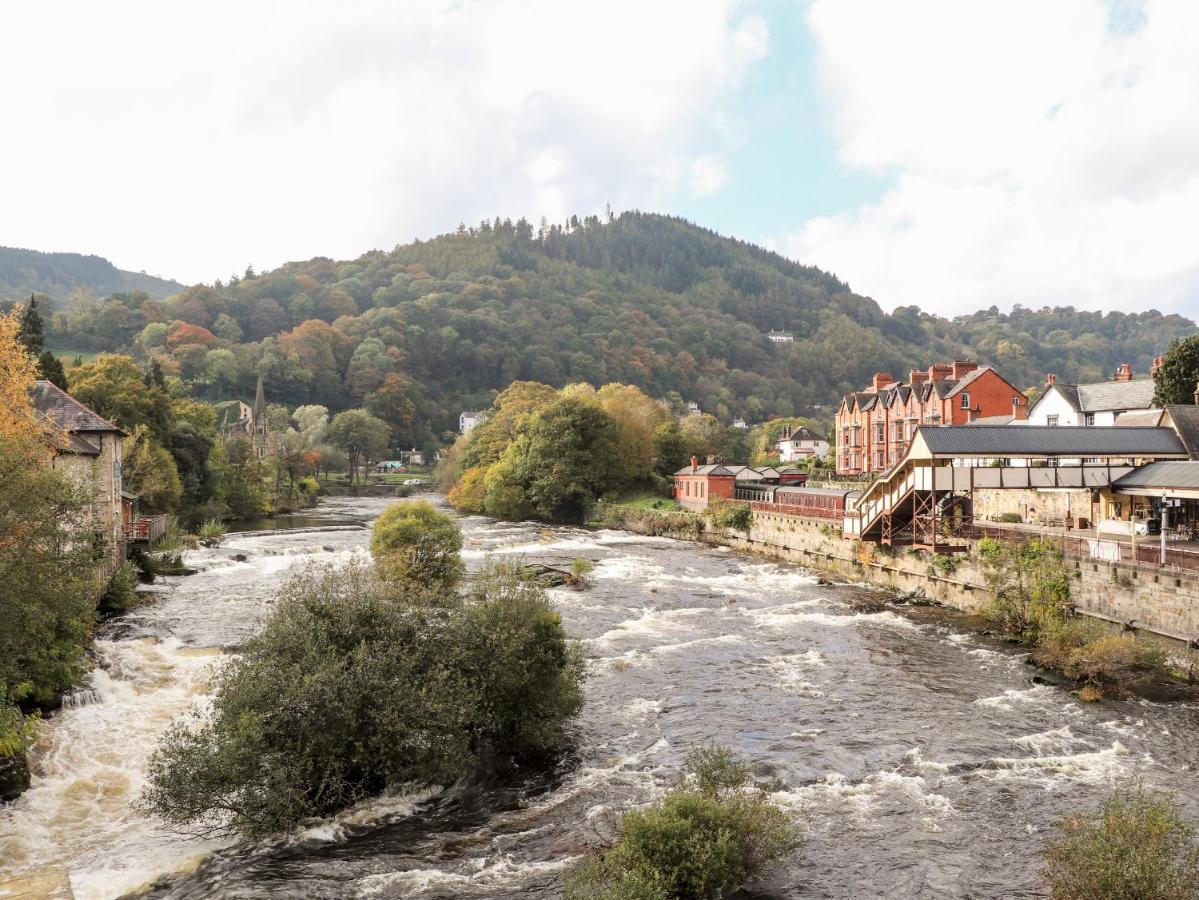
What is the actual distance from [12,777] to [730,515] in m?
44.4

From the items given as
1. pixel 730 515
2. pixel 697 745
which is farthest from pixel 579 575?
pixel 697 745

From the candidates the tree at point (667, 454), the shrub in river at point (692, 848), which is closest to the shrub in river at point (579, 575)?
the shrub in river at point (692, 848)

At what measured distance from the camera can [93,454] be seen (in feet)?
104

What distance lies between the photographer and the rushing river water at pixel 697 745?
1302cm

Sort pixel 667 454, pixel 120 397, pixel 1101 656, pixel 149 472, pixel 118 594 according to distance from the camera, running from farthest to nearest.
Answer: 1. pixel 667 454
2. pixel 120 397
3. pixel 149 472
4. pixel 118 594
5. pixel 1101 656

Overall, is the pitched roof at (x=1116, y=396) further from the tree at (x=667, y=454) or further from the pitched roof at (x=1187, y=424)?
the tree at (x=667, y=454)

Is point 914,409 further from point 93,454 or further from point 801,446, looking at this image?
point 93,454

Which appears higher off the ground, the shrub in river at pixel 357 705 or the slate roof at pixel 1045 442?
the slate roof at pixel 1045 442

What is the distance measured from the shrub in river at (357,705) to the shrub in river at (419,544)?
35.4ft

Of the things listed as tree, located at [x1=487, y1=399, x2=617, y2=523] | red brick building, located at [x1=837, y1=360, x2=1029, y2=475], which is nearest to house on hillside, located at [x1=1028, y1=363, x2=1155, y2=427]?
red brick building, located at [x1=837, y1=360, x2=1029, y2=475]

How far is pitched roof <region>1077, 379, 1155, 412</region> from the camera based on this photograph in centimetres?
4575

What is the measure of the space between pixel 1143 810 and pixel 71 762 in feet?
66.2

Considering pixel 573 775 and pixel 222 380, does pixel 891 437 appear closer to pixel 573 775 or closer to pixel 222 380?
pixel 573 775

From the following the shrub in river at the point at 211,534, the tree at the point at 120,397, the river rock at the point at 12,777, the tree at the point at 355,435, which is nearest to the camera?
the river rock at the point at 12,777
